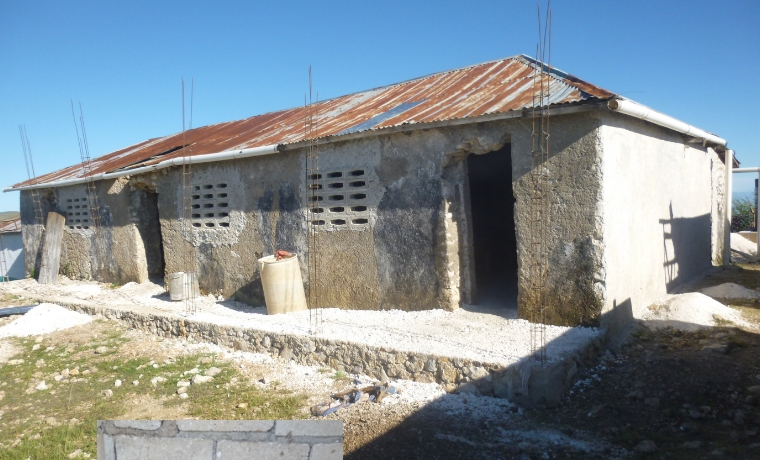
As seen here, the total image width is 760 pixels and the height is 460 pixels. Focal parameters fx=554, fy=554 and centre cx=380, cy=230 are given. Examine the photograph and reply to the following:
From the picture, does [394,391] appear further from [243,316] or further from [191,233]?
[191,233]

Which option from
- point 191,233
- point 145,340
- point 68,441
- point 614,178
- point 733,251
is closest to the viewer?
point 68,441

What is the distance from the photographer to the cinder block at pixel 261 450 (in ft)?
10.1

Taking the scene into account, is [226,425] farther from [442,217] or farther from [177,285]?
[177,285]

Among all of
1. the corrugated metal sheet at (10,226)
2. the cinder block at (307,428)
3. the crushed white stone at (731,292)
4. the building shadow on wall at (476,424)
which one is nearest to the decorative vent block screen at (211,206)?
the building shadow on wall at (476,424)

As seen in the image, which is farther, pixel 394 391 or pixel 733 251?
pixel 733 251

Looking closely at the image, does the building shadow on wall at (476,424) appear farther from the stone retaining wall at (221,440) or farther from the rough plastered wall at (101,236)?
the rough plastered wall at (101,236)

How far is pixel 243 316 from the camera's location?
326 inches

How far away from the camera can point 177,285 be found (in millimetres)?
9688

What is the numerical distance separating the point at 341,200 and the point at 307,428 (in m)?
5.25

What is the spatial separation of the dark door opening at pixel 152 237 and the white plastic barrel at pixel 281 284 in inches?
172

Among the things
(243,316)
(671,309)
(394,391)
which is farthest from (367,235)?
(671,309)

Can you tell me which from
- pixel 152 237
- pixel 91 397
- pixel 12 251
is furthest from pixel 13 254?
pixel 91 397

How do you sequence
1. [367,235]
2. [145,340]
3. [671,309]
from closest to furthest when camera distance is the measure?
[671,309] < [367,235] < [145,340]

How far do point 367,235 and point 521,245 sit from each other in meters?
2.27
